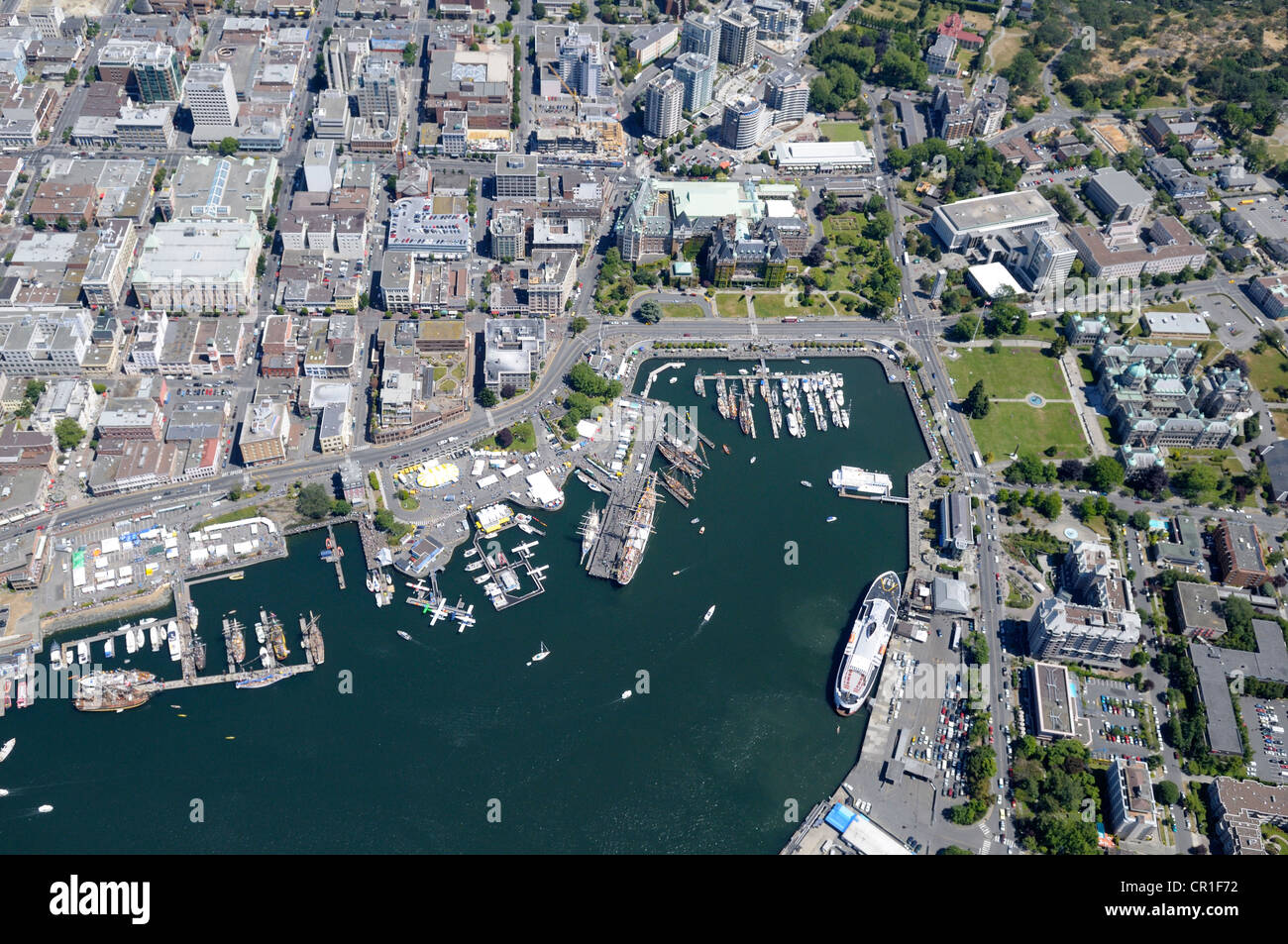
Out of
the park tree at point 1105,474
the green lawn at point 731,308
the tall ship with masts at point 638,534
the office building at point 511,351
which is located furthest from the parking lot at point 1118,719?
the office building at point 511,351

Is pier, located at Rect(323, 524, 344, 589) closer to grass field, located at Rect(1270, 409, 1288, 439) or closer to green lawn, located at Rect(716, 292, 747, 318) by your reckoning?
green lawn, located at Rect(716, 292, 747, 318)

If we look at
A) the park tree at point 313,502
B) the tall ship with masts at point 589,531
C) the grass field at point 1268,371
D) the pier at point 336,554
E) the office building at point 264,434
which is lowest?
the pier at point 336,554

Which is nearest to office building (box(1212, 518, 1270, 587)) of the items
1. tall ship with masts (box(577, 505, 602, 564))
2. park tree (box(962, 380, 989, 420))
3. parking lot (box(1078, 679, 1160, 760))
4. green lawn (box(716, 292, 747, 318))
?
parking lot (box(1078, 679, 1160, 760))

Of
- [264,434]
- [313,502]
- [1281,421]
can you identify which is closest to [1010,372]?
[1281,421]

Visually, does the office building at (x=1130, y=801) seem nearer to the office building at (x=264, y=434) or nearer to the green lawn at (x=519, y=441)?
the green lawn at (x=519, y=441)

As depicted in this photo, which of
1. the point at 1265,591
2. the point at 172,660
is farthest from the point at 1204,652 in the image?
the point at 172,660

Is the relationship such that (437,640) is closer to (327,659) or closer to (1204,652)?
(327,659)

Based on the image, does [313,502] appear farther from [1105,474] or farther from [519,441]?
[1105,474]
